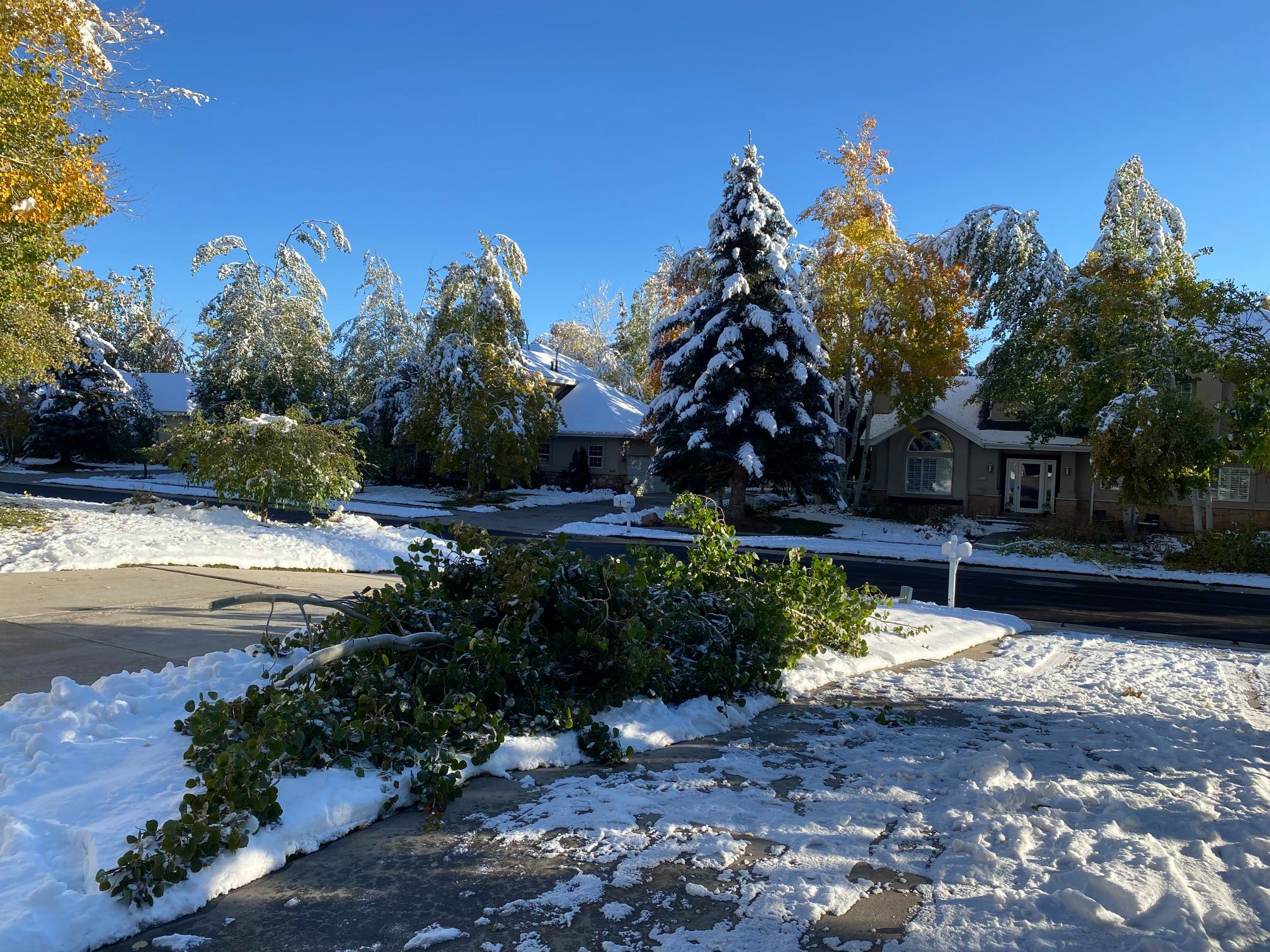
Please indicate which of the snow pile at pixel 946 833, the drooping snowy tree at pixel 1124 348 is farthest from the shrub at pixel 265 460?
the drooping snowy tree at pixel 1124 348

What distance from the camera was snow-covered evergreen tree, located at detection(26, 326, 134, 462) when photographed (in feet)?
146

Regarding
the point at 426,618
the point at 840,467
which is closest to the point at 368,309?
the point at 840,467

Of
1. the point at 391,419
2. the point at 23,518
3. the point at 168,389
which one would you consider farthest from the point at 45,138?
the point at 168,389

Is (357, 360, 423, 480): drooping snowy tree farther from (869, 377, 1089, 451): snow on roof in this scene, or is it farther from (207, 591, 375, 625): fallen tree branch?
(207, 591, 375, 625): fallen tree branch

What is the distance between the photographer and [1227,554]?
2188 cm

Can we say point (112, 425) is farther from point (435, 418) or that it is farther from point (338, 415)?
point (435, 418)

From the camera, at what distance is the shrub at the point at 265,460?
17.8 meters

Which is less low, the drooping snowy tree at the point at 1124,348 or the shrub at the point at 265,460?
the drooping snowy tree at the point at 1124,348

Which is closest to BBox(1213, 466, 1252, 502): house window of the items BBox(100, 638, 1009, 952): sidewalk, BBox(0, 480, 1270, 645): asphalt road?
BBox(0, 480, 1270, 645): asphalt road

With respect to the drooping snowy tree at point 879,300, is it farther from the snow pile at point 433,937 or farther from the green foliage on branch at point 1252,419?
the snow pile at point 433,937

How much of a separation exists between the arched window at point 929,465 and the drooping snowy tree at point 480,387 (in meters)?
14.0

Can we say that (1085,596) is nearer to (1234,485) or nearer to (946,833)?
(946,833)

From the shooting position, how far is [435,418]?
34.7 metres

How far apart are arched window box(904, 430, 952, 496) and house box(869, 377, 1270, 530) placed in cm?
2
